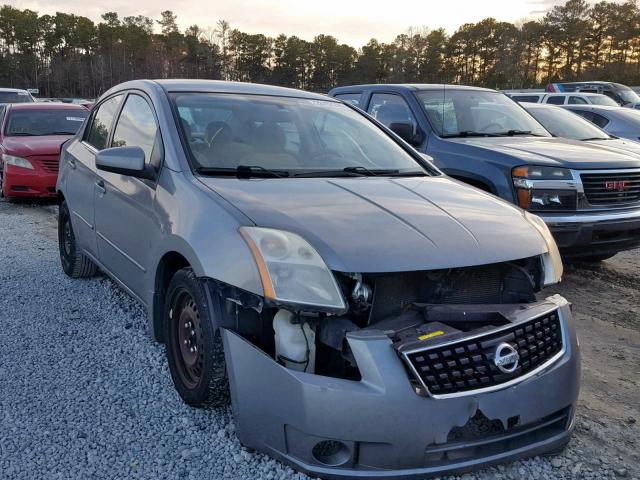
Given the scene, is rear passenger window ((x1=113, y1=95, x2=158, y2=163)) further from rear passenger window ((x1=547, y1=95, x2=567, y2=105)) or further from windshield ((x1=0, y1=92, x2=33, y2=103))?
rear passenger window ((x1=547, y1=95, x2=567, y2=105))

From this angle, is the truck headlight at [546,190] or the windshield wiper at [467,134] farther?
the windshield wiper at [467,134]

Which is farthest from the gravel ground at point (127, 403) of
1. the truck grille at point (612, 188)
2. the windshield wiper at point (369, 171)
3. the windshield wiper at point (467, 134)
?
the windshield wiper at point (467, 134)

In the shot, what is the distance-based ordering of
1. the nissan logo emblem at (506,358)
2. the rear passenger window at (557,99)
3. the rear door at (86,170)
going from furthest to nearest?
the rear passenger window at (557,99), the rear door at (86,170), the nissan logo emblem at (506,358)

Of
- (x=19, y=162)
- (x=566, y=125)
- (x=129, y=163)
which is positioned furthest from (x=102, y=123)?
(x=566, y=125)

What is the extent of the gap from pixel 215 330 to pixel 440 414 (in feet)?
3.27

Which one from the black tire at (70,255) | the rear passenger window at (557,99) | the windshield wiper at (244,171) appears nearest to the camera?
the windshield wiper at (244,171)

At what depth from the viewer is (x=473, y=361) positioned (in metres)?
2.29

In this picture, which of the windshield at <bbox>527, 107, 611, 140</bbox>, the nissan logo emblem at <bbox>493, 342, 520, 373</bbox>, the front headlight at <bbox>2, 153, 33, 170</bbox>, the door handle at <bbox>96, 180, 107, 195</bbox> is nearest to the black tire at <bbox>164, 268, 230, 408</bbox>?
the nissan logo emblem at <bbox>493, 342, 520, 373</bbox>

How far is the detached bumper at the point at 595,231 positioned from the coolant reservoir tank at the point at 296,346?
10.6 ft

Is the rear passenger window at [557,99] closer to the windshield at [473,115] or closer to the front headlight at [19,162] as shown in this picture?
the windshield at [473,115]

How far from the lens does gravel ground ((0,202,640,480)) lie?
8.39 feet

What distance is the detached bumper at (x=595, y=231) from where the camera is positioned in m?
4.99

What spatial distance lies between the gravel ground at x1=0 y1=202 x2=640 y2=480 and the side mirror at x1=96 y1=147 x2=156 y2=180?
1.10 meters

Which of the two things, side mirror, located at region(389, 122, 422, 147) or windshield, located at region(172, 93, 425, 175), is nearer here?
windshield, located at region(172, 93, 425, 175)
